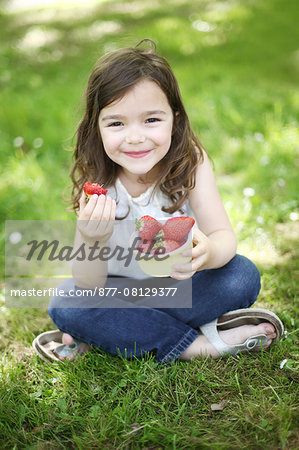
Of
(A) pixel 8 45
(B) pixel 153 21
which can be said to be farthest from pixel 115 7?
(A) pixel 8 45

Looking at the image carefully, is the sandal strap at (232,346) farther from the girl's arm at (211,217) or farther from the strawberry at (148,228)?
the strawberry at (148,228)

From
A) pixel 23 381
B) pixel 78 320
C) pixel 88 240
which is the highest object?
pixel 88 240

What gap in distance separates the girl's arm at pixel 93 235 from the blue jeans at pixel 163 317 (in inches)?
5.0

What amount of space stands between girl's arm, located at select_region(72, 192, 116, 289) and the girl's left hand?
302mm

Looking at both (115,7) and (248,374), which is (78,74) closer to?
(115,7)

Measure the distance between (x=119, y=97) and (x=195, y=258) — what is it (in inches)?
26.0

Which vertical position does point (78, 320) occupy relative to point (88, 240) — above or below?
below

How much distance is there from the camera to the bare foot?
5.93 feet

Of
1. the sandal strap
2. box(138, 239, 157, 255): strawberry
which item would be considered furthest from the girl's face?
the sandal strap

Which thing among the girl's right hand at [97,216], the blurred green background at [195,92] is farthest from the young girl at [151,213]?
the blurred green background at [195,92]

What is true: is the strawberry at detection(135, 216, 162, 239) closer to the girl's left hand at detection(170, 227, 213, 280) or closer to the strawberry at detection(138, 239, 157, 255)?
the strawberry at detection(138, 239, 157, 255)

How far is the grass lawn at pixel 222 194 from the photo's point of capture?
5.07ft

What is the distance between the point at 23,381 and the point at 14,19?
853 cm

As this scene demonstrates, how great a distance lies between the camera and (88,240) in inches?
70.9
